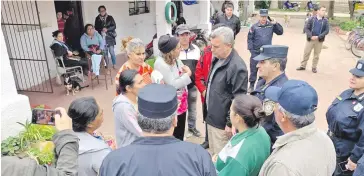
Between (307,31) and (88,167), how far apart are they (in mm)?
7079

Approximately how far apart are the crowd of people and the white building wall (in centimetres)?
550

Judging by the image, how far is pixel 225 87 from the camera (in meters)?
3.32

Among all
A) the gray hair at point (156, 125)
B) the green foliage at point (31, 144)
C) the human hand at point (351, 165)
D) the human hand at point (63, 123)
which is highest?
the gray hair at point (156, 125)

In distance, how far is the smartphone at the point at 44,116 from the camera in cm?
245

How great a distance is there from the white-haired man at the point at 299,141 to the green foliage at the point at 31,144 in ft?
4.67

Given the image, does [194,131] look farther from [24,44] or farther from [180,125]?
[24,44]

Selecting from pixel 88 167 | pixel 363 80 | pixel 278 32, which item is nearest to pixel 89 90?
pixel 278 32

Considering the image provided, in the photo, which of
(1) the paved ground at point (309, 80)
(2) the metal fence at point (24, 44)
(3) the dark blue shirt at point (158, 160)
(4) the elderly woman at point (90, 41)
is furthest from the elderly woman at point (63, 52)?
(3) the dark blue shirt at point (158, 160)

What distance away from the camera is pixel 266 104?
7.99 ft

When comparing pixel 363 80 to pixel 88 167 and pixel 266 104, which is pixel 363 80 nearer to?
pixel 266 104

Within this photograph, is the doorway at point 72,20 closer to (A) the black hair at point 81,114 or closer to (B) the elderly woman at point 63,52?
(B) the elderly woman at point 63,52

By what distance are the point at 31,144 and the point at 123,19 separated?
7679 mm

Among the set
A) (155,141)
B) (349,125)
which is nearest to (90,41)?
(349,125)

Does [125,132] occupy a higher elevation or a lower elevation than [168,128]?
lower
